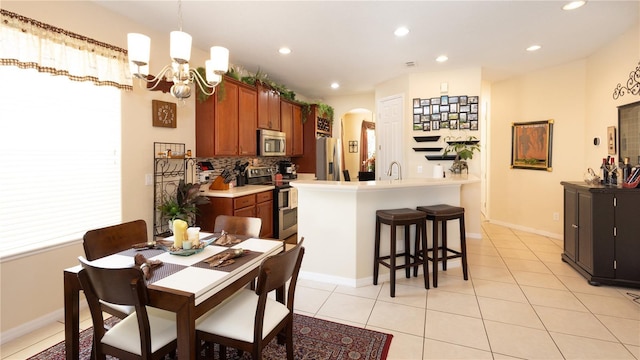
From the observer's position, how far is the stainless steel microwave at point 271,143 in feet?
16.0

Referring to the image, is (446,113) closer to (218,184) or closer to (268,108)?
(268,108)

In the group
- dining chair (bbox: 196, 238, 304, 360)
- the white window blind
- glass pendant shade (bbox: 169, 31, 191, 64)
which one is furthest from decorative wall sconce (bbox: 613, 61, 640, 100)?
the white window blind

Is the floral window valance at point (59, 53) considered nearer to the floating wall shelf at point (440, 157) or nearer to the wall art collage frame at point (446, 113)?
the wall art collage frame at point (446, 113)

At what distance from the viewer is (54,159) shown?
260 centimetres

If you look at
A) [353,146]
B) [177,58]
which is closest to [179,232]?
[177,58]

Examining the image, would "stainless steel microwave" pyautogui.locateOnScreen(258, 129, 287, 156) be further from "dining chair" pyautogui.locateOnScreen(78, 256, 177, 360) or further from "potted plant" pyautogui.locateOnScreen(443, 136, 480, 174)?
"dining chair" pyautogui.locateOnScreen(78, 256, 177, 360)

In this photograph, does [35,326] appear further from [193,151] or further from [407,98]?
[407,98]

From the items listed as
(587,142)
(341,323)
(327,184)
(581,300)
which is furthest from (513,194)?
(341,323)

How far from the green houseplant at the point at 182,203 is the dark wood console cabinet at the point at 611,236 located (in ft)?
13.6

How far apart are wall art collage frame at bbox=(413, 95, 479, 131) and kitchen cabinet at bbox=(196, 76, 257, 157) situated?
105 inches

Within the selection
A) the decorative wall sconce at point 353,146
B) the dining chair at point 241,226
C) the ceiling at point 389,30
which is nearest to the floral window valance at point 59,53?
the ceiling at point 389,30

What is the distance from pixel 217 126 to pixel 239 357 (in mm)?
2760

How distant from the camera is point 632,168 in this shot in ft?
10.6

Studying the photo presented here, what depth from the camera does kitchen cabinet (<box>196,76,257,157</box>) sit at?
3973 millimetres
